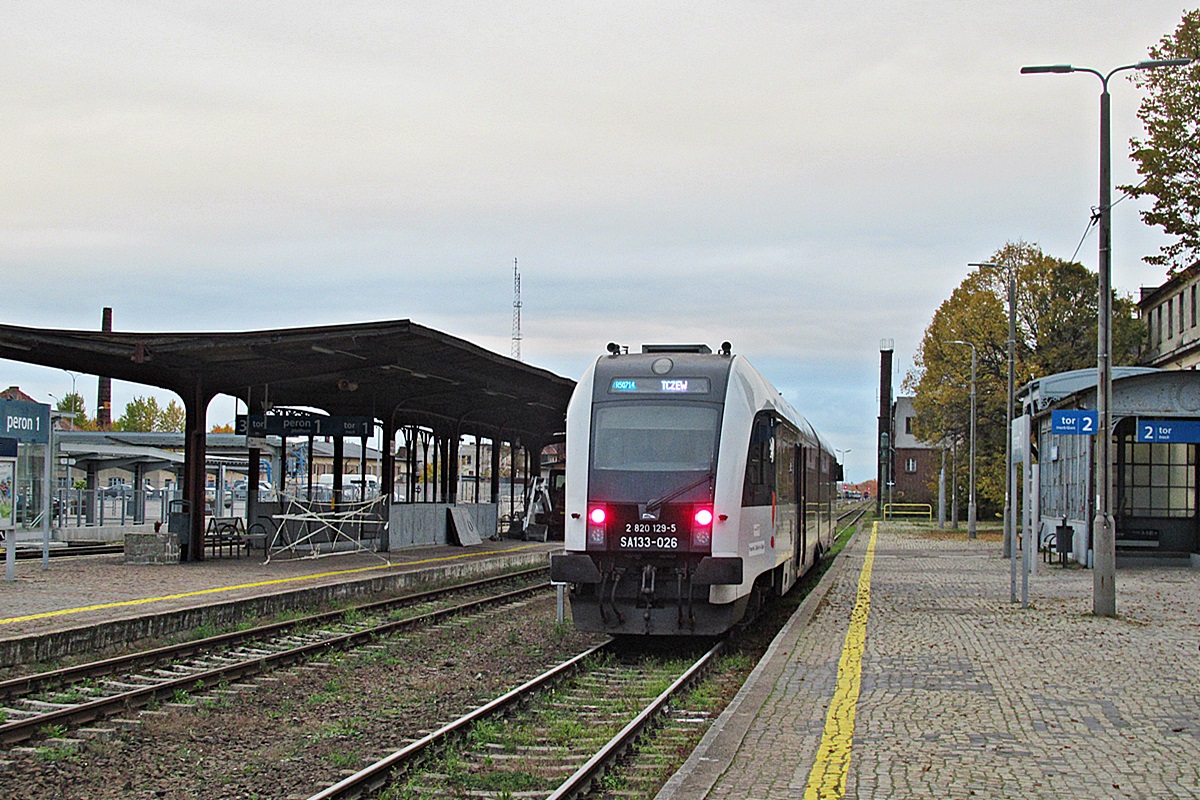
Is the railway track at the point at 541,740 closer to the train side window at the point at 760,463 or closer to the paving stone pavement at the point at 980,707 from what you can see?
the paving stone pavement at the point at 980,707

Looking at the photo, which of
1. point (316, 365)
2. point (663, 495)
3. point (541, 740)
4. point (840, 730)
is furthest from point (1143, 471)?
point (541, 740)

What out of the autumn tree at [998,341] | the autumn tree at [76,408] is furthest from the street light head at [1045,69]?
the autumn tree at [76,408]

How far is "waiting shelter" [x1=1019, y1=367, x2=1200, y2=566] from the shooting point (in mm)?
24156

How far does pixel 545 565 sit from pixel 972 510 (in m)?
19.8

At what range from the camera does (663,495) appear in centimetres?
1270

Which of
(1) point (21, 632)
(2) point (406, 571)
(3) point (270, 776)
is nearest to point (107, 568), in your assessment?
(2) point (406, 571)

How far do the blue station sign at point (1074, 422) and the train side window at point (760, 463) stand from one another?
4488 mm

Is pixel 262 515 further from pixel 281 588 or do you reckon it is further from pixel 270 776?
pixel 270 776

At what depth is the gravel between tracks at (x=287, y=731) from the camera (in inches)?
303

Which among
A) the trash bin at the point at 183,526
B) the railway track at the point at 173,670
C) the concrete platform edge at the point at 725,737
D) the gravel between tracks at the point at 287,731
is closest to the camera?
the concrete platform edge at the point at 725,737

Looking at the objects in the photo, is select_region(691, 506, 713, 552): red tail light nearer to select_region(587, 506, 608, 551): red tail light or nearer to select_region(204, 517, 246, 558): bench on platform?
select_region(587, 506, 608, 551): red tail light

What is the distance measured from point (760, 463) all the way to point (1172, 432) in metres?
13.4

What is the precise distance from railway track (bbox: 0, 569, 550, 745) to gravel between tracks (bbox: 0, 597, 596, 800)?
0.97ft

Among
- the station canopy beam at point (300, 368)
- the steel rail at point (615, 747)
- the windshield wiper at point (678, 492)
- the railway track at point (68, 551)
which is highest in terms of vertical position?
the station canopy beam at point (300, 368)
